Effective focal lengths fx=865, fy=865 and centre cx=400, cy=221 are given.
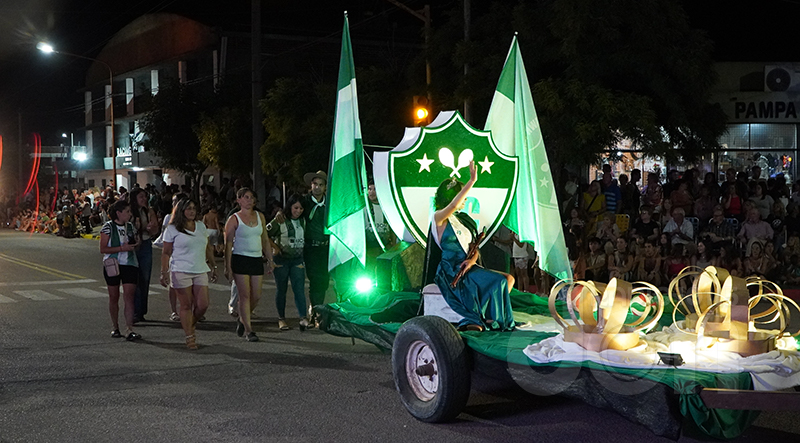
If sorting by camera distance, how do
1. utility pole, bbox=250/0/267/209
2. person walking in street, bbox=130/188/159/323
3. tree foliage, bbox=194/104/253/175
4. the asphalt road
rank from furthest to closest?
tree foliage, bbox=194/104/253/175, utility pole, bbox=250/0/267/209, person walking in street, bbox=130/188/159/323, the asphalt road

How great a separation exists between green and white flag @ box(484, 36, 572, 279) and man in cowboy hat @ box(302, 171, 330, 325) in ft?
7.77

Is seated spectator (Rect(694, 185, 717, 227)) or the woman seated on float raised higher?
seated spectator (Rect(694, 185, 717, 227))

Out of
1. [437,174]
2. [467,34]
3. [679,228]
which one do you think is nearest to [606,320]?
[437,174]

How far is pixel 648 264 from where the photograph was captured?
1397cm

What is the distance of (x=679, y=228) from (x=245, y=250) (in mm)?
8132

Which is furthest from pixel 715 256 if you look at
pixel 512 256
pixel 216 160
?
pixel 216 160

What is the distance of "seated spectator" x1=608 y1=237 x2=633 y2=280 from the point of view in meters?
13.8

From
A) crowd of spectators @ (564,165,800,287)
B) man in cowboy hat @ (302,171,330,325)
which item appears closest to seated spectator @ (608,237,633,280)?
crowd of spectators @ (564,165,800,287)

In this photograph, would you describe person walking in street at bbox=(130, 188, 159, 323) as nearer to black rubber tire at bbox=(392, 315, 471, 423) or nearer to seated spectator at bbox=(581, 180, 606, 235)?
black rubber tire at bbox=(392, 315, 471, 423)

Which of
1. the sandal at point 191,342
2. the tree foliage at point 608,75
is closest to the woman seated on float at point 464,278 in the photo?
the sandal at point 191,342

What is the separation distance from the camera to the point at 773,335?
5695 mm

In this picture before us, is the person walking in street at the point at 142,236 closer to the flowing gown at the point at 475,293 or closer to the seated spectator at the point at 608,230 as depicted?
the flowing gown at the point at 475,293

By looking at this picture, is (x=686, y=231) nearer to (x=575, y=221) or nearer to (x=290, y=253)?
(x=575, y=221)

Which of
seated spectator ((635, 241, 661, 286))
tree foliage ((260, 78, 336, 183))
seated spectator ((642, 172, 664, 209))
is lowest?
seated spectator ((635, 241, 661, 286))
